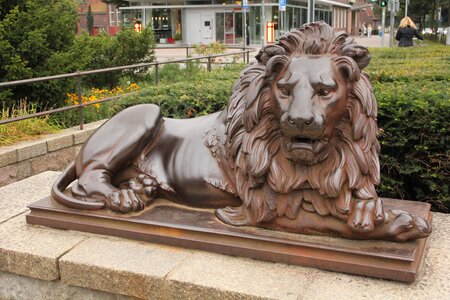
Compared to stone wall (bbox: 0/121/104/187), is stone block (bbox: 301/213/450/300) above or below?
above

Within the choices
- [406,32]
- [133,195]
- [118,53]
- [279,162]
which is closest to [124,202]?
[133,195]

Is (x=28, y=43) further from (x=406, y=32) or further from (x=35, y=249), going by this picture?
(x=406, y=32)

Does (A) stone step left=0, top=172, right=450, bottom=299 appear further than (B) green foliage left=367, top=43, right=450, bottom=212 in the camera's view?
No

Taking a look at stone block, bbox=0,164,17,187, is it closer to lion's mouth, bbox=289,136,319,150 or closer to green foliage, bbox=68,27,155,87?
lion's mouth, bbox=289,136,319,150

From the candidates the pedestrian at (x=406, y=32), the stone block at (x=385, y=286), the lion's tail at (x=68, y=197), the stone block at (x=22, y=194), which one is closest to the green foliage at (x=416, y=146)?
the stone block at (x=385, y=286)

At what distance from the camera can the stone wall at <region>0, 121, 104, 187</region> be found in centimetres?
622

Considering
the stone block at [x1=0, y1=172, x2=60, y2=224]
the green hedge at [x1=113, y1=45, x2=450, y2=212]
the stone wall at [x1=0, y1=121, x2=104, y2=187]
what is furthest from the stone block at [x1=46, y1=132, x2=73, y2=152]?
the green hedge at [x1=113, y1=45, x2=450, y2=212]

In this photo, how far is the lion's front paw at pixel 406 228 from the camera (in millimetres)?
2604

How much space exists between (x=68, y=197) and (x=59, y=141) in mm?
3807

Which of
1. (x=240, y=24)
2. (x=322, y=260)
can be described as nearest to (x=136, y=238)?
(x=322, y=260)

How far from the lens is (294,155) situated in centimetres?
256

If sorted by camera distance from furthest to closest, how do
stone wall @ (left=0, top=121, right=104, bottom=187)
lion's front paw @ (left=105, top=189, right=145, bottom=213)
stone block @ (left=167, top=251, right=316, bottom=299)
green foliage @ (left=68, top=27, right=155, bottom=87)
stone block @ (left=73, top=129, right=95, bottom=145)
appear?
1. green foliage @ (left=68, top=27, right=155, bottom=87)
2. stone block @ (left=73, top=129, right=95, bottom=145)
3. stone wall @ (left=0, top=121, right=104, bottom=187)
4. lion's front paw @ (left=105, top=189, right=145, bottom=213)
5. stone block @ (left=167, top=251, right=316, bottom=299)

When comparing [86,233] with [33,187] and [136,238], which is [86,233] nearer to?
[136,238]

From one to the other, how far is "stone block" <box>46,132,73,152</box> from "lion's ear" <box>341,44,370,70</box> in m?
5.01
